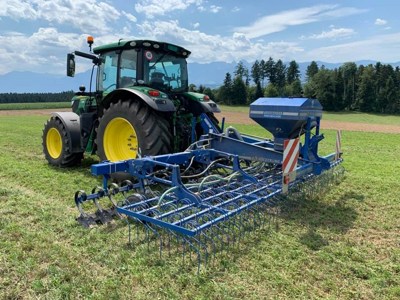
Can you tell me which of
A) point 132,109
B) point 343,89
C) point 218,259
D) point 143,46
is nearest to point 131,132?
point 132,109

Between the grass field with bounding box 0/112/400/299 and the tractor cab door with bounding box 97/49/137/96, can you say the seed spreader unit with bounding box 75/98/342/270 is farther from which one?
the tractor cab door with bounding box 97/49/137/96

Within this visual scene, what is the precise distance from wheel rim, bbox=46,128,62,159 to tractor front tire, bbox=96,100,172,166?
81.1 inches

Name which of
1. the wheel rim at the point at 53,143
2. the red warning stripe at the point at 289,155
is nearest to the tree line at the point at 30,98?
the wheel rim at the point at 53,143

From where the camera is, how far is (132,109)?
18.2 feet

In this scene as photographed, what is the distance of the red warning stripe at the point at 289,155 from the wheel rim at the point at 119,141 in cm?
263

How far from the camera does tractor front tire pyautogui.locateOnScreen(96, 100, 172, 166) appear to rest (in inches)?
212

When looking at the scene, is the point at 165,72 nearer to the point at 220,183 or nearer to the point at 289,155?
the point at 220,183

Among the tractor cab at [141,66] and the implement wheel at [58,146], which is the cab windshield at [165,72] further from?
the implement wheel at [58,146]

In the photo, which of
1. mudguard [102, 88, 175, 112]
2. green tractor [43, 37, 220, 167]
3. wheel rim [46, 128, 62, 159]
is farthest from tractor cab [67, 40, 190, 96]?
wheel rim [46, 128, 62, 159]

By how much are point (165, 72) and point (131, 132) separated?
4.53ft

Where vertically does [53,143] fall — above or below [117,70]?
below

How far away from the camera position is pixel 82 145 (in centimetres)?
703

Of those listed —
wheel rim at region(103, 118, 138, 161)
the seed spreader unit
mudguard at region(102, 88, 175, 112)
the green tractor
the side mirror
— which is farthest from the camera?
the side mirror

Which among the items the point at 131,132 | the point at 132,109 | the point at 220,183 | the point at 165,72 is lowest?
the point at 220,183
